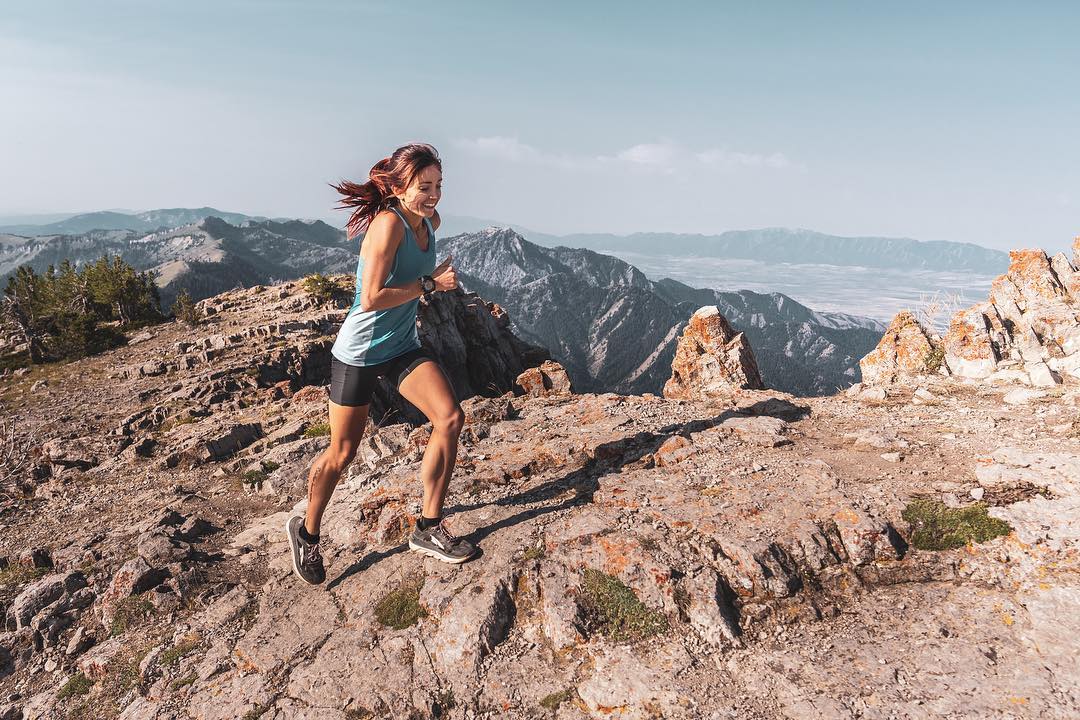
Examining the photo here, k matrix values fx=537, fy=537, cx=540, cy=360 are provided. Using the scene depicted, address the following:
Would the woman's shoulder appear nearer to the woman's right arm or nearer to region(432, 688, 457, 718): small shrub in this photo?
the woman's right arm

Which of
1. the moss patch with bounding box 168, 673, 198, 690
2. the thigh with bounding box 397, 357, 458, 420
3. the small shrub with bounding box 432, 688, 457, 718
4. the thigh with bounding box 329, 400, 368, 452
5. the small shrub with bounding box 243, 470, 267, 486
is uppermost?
the thigh with bounding box 397, 357, 458, 420

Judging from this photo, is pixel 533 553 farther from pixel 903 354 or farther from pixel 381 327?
pixel 903 354

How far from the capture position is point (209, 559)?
8594 mm

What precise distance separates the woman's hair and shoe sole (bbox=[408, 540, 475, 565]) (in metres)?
4.12

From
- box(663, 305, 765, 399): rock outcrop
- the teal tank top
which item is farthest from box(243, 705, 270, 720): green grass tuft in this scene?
box(663, 305, 765, 399): rock outcrop

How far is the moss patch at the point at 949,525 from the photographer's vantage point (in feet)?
21.5

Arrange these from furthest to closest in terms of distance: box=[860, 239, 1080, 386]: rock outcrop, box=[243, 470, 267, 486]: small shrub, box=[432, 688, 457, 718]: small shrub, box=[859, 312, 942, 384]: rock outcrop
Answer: box=[859, 312, 942, 384]: rock outcrop
box=[860, 239, 1080, 386]: rock outcrop
box=[243, 470, 267, 486]: small shrub
box=[432, 688, 457, 718]: small shrub

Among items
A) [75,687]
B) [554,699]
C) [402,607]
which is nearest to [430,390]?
[402,607]

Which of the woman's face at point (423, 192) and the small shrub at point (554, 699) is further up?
the woman's face at point (423, 192)

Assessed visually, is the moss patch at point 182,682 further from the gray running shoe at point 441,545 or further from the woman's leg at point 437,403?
the woman's leg at point 437,403

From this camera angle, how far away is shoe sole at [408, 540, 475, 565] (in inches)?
272

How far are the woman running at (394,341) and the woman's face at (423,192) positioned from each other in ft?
0.04

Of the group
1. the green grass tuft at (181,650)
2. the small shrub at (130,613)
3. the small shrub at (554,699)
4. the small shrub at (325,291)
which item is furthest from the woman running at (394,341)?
the small shrub at (325,291)

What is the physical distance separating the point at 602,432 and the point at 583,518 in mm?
3410
